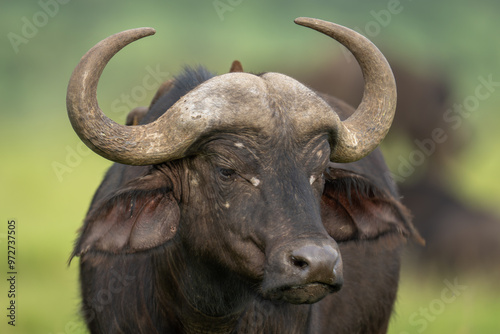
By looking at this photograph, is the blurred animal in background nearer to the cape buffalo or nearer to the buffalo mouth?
the cape buffalo

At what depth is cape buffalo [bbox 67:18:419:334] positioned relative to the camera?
4.34 metres

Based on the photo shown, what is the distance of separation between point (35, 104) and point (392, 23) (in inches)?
396

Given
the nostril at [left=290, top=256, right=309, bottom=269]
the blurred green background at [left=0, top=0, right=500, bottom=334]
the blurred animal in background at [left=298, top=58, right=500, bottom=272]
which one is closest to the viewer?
the nostril at [left=290, top=256, right=309, bottom=269]

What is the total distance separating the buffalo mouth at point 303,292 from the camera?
419 cm

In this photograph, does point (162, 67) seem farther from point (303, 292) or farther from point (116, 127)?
point (303, 292)

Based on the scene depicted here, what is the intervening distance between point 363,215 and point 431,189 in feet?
32.9

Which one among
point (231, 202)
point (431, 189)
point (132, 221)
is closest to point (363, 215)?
point (231, 202)

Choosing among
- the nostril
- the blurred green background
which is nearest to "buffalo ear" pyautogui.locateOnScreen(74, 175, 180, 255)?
the nostril

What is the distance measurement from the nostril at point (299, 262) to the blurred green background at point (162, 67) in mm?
6639

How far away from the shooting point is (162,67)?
19.7 metres

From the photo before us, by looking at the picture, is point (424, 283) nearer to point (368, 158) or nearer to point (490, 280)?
point (490, 280)

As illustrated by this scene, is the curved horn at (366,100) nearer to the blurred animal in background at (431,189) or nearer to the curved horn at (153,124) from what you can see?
the curved horn at (153,124)

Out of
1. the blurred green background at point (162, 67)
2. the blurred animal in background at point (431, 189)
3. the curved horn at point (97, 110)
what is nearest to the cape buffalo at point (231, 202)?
the curved horn at point (97, 110)

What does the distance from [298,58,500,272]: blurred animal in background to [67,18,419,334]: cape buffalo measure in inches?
262
